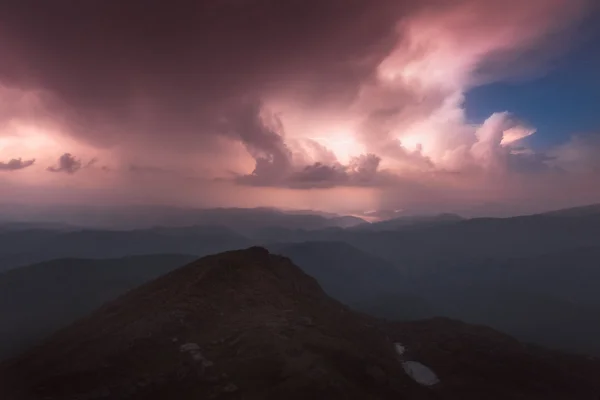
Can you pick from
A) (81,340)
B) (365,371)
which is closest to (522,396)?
(365,371)

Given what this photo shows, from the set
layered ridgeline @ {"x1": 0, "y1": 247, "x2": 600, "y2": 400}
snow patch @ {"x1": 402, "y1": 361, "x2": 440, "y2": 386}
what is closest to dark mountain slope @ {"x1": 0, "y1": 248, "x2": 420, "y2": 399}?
layered ridgeline @ {"x1": 0, "y1": 247, "x2": 600, "y2": 400}

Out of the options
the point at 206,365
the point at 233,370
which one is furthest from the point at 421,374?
the point at 206,365

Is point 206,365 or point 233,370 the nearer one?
point 233,370

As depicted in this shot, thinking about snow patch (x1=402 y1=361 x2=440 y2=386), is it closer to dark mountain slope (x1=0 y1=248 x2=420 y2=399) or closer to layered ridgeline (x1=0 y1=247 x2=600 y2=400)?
layered ridgeline (x1=0 y1=247 x2=600 y2=400)

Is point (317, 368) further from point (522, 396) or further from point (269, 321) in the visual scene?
point (522, 396)

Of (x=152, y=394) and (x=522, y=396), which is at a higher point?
(x=152, y=394)

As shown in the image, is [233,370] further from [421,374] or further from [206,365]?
[421,374]

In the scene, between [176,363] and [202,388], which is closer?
[202,388]

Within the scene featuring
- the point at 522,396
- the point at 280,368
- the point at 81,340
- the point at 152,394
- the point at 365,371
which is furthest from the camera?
the point at 81,340
